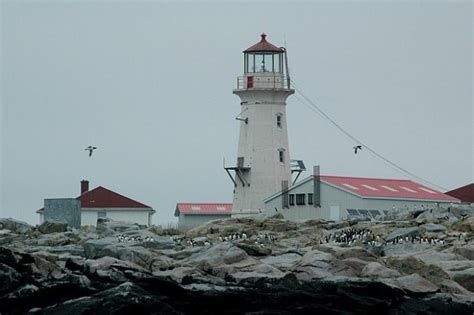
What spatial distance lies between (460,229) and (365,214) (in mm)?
7288

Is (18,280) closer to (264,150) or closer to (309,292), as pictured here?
(309,292)

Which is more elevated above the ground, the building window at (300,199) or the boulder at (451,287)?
the building window at (300,199)

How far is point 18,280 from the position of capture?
67.2 ft

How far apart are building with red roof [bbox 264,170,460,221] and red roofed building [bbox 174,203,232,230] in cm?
374

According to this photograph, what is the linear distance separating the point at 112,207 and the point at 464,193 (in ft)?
30.1

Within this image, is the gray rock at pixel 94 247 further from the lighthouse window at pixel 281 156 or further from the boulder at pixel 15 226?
the lighthouse window at pixel 281 156

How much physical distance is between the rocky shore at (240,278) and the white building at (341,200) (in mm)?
9338

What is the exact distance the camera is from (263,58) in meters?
37.0

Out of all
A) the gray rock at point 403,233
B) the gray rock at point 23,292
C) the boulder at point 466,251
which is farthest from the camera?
the gray rock at point 403,233

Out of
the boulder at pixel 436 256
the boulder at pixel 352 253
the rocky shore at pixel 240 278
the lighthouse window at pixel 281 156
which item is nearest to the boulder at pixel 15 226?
the rocky shore at pixel 240 278

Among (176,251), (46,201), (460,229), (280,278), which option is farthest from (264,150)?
(280,278)

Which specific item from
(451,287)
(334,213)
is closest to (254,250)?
(451,287)

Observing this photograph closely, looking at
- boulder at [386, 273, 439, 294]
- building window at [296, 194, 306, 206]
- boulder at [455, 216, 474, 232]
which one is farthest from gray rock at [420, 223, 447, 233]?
building window at [296, 194, 306, 206]

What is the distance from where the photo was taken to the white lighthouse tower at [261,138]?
36406mm
